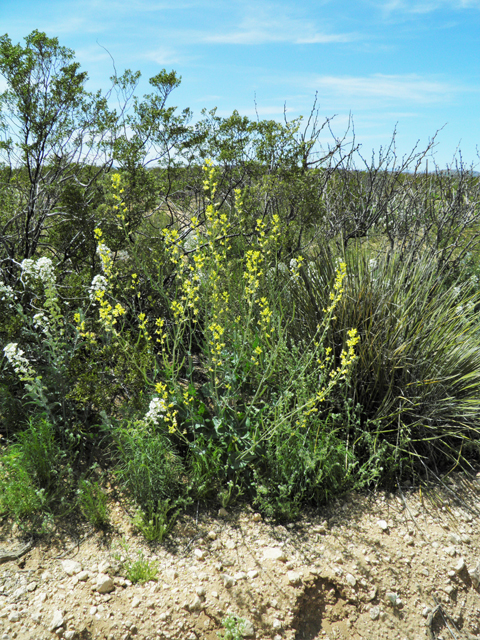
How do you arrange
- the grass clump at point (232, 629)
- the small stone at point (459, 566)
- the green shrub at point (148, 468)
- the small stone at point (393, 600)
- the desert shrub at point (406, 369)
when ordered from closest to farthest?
the grass clump at point (232, 629) → the small stone at point (393, 600) → the small stone at point (459, 566) → the green shrub at point (148, 468) → the desert shrub at point (406, 369)

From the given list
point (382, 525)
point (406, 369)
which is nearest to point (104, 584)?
point (382, 525)

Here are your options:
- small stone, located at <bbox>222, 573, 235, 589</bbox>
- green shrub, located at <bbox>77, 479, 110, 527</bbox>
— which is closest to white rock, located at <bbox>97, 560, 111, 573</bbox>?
green shrub, located at <bbox>77, 479, 110, 527</bbox>

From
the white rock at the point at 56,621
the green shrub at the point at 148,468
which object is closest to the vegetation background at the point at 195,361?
the green shrub at the point at 148,468

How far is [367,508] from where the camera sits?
9.04ft

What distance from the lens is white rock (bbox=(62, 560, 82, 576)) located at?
2289 millimetres

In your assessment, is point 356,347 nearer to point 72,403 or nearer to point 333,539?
point 333,539

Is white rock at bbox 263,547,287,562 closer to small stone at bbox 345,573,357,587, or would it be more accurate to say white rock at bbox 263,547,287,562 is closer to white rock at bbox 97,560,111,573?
small stone at bbox 345,573,357,587

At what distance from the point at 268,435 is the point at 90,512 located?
1.12m

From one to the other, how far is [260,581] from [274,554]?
0.55ft

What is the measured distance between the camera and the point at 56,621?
6.67 ft

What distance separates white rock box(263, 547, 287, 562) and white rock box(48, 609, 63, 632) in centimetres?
102

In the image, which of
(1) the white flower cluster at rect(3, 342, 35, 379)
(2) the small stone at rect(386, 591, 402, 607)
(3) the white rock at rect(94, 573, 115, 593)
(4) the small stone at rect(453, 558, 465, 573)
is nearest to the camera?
(3) the white rock at rect(94, 573, 115, 593)

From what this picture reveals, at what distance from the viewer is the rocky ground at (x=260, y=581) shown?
2084mm

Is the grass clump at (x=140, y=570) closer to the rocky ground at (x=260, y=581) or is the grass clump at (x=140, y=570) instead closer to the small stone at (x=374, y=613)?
the rocky ground at (x=260, y=581)
